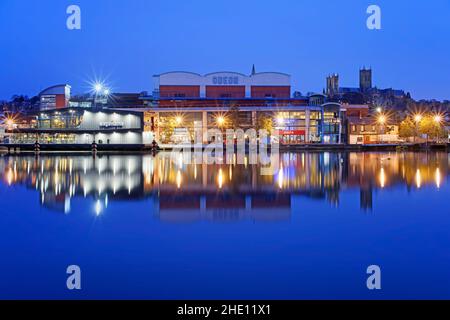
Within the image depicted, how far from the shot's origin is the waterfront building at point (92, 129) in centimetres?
5994

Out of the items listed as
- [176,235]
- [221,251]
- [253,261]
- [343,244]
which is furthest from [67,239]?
[343,244]

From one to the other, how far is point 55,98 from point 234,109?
29.7 m

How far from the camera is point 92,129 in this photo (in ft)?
197

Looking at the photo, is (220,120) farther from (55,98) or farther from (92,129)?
(55,98)

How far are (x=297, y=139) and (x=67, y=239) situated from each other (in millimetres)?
61980

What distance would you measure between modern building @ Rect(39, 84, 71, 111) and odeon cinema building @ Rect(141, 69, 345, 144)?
14.2 meters

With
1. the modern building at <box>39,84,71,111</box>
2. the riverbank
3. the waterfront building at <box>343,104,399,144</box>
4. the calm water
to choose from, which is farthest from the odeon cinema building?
the calm water

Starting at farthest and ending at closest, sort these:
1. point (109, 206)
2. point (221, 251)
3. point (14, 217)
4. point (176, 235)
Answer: point (109, 206) < point (14, 217) < point (176, 235) < point (221, 251)

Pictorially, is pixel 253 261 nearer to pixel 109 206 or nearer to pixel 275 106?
pixel 109 206

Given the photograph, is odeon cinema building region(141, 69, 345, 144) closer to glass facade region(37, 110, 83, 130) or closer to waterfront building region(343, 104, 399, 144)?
waterfront building region(343, 104, 399, 144)

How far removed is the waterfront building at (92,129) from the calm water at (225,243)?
45.7m

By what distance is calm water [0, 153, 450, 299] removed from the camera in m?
5.62

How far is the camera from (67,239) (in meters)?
8.15

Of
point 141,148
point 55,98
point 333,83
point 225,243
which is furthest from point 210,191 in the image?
point 333,83
